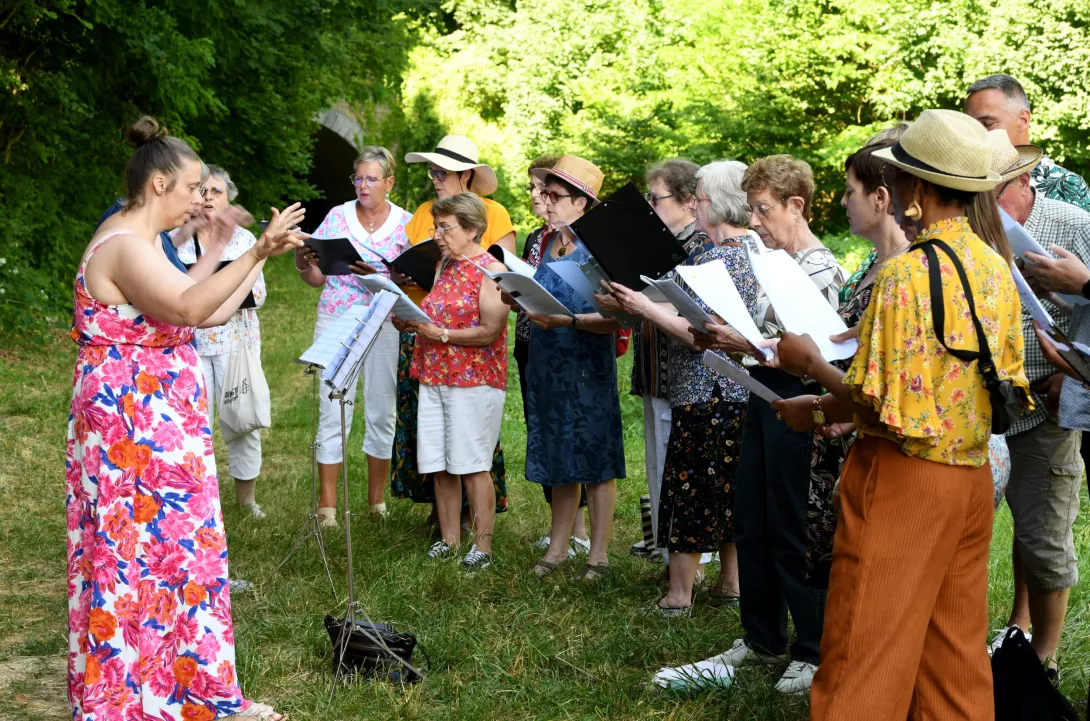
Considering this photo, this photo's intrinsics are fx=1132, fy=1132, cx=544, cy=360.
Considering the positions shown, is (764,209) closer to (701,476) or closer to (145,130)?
(701,476)

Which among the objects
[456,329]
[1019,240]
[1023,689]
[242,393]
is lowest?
A: [1023,689]

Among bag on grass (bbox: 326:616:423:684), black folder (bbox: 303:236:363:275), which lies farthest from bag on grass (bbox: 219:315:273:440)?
bag on grass (bbox: 326:616:423:684)

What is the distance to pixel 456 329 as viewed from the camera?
19.2 ft

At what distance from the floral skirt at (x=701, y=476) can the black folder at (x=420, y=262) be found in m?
1.70

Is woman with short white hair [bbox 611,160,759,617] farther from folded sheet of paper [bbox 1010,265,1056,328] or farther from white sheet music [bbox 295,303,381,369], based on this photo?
folded sheet of paper [bbox 1010,265,1056,328]

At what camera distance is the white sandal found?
400 cm

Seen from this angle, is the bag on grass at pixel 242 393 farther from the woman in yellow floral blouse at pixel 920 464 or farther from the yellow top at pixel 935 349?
the yellow top at pixel 935 349

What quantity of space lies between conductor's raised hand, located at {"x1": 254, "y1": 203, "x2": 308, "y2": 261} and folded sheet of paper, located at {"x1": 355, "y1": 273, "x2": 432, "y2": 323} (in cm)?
76

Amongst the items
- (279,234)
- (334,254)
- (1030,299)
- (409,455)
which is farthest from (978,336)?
(409,455)

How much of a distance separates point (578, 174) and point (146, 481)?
109 inches

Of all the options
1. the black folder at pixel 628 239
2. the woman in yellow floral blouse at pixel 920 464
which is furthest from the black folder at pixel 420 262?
the woman in yellow floral blouse at pixel 920 464

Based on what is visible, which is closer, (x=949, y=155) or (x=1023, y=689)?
(x=949, y=155)

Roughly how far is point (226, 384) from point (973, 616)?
15.0 feet

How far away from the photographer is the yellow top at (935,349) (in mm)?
2881
